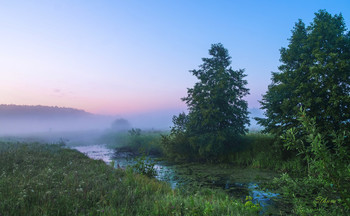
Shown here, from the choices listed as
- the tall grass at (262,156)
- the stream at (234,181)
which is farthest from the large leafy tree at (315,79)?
the stream at (234,181)

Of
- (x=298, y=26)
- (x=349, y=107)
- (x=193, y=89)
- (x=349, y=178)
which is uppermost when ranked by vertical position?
(x=298, y=26)

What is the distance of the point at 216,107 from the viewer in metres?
19.4

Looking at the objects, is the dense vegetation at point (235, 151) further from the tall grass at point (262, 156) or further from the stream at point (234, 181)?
the stream at point (234, 181)

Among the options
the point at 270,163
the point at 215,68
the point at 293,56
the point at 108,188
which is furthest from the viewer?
the point at 215,68

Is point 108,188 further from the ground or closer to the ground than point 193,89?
closer to the ground

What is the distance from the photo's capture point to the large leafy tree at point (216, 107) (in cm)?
1902

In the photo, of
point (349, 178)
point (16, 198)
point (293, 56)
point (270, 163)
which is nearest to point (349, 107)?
point (293, 56)

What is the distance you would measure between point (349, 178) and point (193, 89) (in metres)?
17.1

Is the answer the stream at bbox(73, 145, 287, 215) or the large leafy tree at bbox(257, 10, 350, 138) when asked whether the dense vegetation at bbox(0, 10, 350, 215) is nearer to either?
the large leafy tree at bbox(257, 10, 350, 138)

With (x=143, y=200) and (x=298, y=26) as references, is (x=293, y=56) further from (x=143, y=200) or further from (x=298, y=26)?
(x=143, y=200)

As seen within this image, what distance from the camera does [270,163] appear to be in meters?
16.6

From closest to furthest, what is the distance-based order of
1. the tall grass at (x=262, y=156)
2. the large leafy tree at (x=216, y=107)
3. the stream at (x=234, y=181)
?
the stream at (x=234, y=181) → the tall grass at (x=262, y=156) → the large leafy tree at (x=216, y=107)

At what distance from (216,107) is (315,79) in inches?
331

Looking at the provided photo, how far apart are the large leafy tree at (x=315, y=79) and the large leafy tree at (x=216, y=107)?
164 inches
